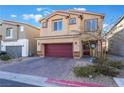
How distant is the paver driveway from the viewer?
32.2 feet

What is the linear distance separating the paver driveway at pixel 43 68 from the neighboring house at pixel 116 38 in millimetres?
2502

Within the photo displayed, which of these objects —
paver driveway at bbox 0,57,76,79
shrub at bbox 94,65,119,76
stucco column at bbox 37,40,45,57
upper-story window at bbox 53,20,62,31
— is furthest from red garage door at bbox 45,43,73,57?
shrub at bbox 94,65,119,76

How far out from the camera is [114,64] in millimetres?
9828

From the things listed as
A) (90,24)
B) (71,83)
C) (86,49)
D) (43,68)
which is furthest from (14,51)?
(71,83)

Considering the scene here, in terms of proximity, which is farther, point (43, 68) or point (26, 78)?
point (43, 68)

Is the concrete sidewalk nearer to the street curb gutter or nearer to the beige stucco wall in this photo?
the street curb gutter

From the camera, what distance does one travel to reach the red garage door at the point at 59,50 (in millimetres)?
13621

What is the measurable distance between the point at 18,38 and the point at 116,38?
799cm

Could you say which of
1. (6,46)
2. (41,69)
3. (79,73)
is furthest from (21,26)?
(79,73)

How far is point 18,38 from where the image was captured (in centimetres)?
1490

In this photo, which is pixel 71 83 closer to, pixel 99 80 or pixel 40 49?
pixel 99 80

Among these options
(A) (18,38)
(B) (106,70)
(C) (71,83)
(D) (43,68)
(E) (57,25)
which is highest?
(E) (57,25)

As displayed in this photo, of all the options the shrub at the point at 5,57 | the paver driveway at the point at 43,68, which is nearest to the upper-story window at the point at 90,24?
the paver driveway at the point at 43,68
